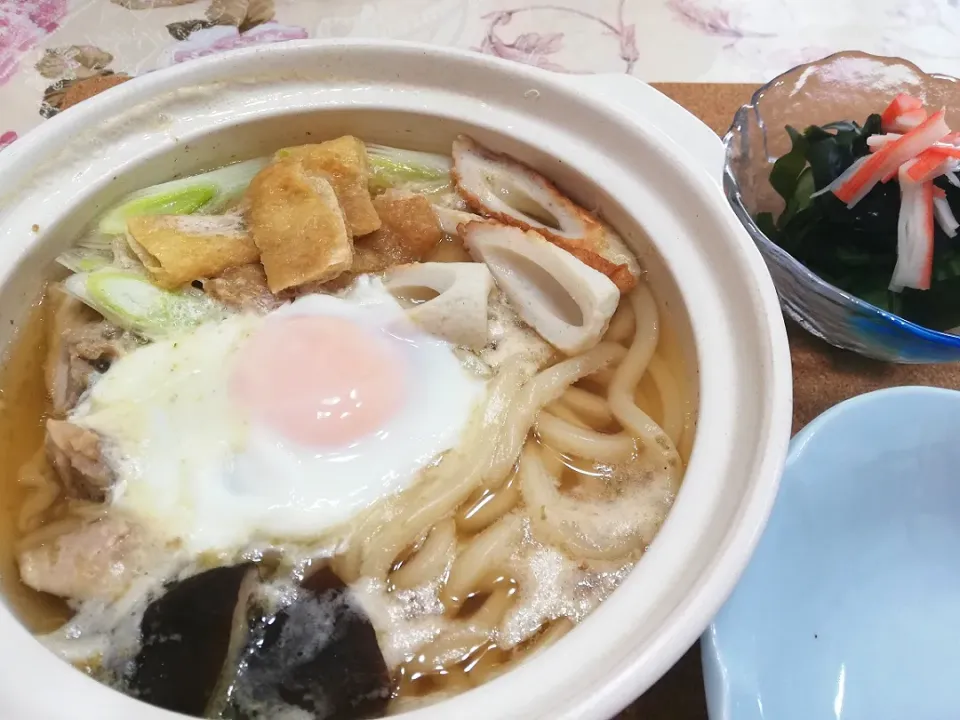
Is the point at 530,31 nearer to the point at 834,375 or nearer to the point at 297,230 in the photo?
the point at 297,230

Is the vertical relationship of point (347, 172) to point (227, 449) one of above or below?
above

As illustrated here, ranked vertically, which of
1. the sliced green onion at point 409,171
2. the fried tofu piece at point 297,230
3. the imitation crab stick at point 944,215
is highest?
the fried tofu piece at point 297,230

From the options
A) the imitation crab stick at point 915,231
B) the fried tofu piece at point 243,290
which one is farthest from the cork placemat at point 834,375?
the fried tofu piece at point 243,290

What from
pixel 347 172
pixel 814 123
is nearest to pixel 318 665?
pixel 347 172

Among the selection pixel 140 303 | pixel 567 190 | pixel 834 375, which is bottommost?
pixel 834 375

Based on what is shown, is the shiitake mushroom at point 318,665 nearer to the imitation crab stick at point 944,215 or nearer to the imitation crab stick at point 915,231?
the imitation crab stick at point 915,231

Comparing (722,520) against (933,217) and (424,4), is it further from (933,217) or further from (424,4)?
(424,4)

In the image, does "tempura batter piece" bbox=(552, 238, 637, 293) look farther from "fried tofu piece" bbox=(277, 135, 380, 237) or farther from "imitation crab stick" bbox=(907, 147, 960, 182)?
"imitation crab stick" bbox=(907, 147, 960, 182)
